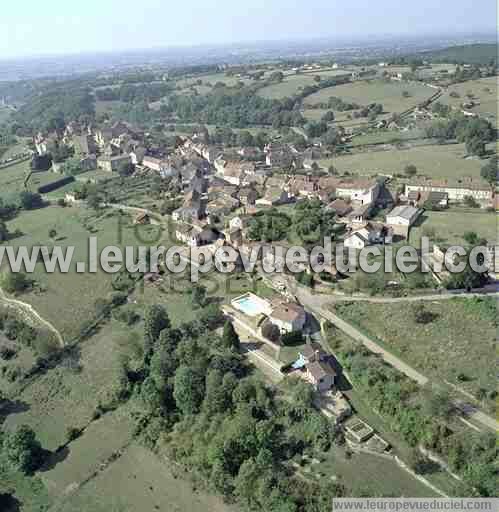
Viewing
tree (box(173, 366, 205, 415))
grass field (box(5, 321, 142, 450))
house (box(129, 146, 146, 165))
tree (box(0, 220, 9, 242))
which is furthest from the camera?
house (box(129, 146, 146, 165))

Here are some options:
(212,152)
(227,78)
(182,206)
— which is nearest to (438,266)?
(182,206)

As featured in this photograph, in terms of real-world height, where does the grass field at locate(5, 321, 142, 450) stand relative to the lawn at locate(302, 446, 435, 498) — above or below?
above

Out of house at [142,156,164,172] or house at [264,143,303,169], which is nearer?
house at [264,143,303,169]

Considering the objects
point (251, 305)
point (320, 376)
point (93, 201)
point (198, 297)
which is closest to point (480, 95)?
point (93, 201)

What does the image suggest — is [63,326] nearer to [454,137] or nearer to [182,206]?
[182,206]

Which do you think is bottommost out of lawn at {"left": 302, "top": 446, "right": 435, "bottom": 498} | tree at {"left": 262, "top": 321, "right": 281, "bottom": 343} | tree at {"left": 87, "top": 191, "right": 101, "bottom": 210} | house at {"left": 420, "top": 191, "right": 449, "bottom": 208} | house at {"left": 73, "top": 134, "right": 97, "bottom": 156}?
lawn at {"left": 302, "top": 446, "right": 435, "bottom": 498}

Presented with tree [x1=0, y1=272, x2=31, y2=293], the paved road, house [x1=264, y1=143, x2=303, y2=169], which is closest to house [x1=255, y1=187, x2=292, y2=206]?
house [x1=264, y1=143, x2=303, y2=169]

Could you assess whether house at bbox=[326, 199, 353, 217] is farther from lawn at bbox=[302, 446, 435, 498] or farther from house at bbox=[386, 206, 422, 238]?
lawn at bbox=[302, 446, 435, 498]
